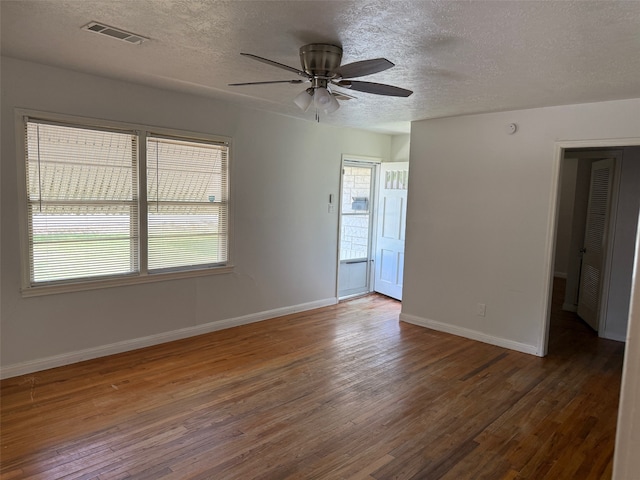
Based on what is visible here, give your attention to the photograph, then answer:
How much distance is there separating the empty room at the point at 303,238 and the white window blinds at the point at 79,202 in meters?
0.02

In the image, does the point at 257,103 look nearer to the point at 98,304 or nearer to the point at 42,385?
the point at 98,304

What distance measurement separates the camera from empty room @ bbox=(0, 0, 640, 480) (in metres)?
2.44

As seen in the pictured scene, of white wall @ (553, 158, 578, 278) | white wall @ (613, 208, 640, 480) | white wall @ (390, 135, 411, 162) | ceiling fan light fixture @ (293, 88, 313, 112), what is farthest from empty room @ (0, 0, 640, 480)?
white wall @ (553, 158, 578, 278)

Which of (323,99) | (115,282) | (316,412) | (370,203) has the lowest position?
(316,412)

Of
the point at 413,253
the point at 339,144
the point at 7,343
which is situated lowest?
the point at 7,343

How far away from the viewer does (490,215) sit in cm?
450

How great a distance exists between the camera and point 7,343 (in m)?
3.34

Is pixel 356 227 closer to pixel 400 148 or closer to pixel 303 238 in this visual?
pixel 303 238

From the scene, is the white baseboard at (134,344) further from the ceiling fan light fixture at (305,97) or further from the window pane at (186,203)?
the ceiling fan light fixture at (305,97)

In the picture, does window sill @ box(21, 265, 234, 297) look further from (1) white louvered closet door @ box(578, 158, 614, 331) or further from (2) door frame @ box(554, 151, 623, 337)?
(1) white louvered closet door @ box(578, 158, 614, 331)

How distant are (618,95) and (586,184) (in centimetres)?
270

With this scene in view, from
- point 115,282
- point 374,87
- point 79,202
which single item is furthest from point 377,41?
point 115,282

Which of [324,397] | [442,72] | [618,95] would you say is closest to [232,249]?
[324,397]

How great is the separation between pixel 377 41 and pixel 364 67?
12.2 inches
